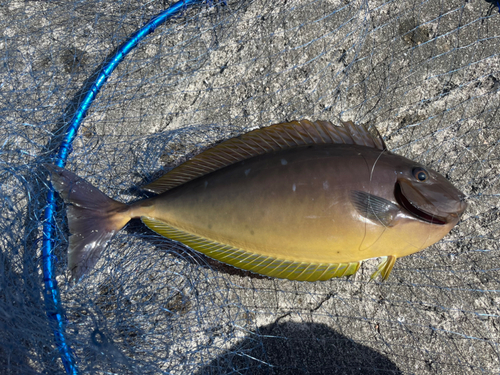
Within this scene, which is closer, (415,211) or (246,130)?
(415,211)

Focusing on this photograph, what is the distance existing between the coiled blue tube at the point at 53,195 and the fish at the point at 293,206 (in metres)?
0.17

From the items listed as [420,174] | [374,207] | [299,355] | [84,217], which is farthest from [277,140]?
[299,355]

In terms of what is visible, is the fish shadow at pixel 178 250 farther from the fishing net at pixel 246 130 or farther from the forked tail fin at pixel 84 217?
the forked tail fin at pixel 84 217

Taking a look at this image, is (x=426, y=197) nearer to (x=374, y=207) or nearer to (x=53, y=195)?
(x=374, y=207)

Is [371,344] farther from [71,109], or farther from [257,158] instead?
[71,109]

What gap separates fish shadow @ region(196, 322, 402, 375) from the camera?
192 centimetres

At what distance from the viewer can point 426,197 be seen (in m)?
1.54

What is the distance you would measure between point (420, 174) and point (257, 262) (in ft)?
3.02

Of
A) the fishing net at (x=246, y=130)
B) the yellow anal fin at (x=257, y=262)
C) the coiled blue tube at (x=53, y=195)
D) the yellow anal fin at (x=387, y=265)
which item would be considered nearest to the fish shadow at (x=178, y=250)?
the fishing net at (x=246, y=130)

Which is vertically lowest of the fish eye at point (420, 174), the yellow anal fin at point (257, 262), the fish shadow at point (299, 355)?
the fish shadow at point (299, 355)

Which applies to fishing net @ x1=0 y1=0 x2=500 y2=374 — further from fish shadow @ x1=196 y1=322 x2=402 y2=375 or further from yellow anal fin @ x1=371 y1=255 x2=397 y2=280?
yellow anal fin @ x1=371 y1=255 x2=397 y2=280

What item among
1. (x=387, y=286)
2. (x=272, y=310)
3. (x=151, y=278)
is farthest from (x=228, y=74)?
(x=387, y=286)

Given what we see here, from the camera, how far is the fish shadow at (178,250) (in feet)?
6.34

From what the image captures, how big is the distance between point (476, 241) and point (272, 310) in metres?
1.31
